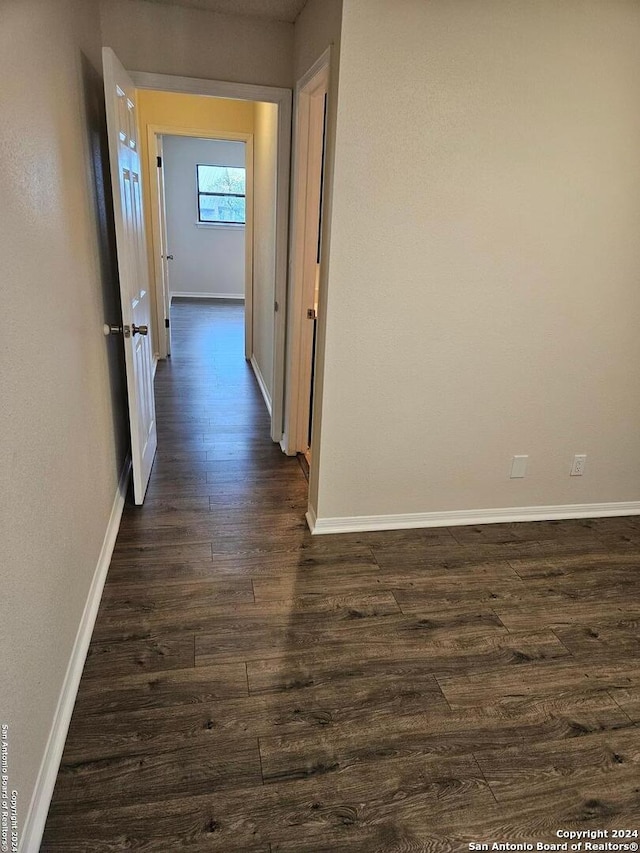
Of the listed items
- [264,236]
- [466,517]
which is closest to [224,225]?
[264,236]

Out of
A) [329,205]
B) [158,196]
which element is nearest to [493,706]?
[329,205]

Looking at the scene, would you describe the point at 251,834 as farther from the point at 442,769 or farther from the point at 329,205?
the point at 329,205

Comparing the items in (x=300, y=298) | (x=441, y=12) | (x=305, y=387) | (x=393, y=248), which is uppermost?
(x=441, y=12)

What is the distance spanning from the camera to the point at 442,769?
1628 mm

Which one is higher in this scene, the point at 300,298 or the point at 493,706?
the point at 300,298

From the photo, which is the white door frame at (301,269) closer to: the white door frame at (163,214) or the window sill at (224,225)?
the white door frame at (163,214)

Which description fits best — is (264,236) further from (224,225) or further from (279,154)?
(224,225)

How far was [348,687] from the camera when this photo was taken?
189 centimetres

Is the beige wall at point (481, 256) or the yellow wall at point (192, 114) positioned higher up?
the yellow wall at point (192, 114)

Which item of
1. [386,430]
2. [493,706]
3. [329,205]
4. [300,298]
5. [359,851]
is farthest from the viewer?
→ [300,298]

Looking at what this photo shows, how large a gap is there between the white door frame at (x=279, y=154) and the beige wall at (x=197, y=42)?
4cm

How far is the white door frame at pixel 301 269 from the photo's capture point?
119 inches

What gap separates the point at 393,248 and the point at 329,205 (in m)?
0.32

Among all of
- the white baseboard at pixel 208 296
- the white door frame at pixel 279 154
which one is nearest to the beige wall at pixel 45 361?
the white door frame at pixel 279 154
